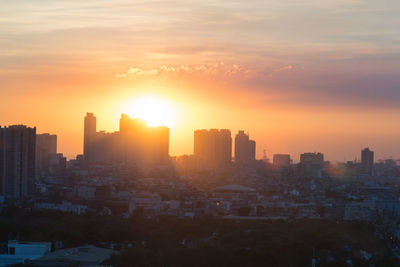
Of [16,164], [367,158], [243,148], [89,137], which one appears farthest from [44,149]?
[367,158]

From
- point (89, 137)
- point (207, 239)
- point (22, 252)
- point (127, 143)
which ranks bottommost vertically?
point (207, 239)

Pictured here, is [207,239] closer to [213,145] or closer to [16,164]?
[16,164]

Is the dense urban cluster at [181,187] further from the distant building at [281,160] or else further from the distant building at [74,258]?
the distant building at [281,160]

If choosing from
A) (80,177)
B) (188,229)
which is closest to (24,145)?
(80,177)

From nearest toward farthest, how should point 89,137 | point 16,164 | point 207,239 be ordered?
point 207,239 → point 16,164 → point 89,137

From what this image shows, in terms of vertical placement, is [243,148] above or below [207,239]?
above

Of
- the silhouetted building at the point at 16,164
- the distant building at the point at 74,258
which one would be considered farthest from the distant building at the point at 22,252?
the silhouetted building at the point at 16,164
